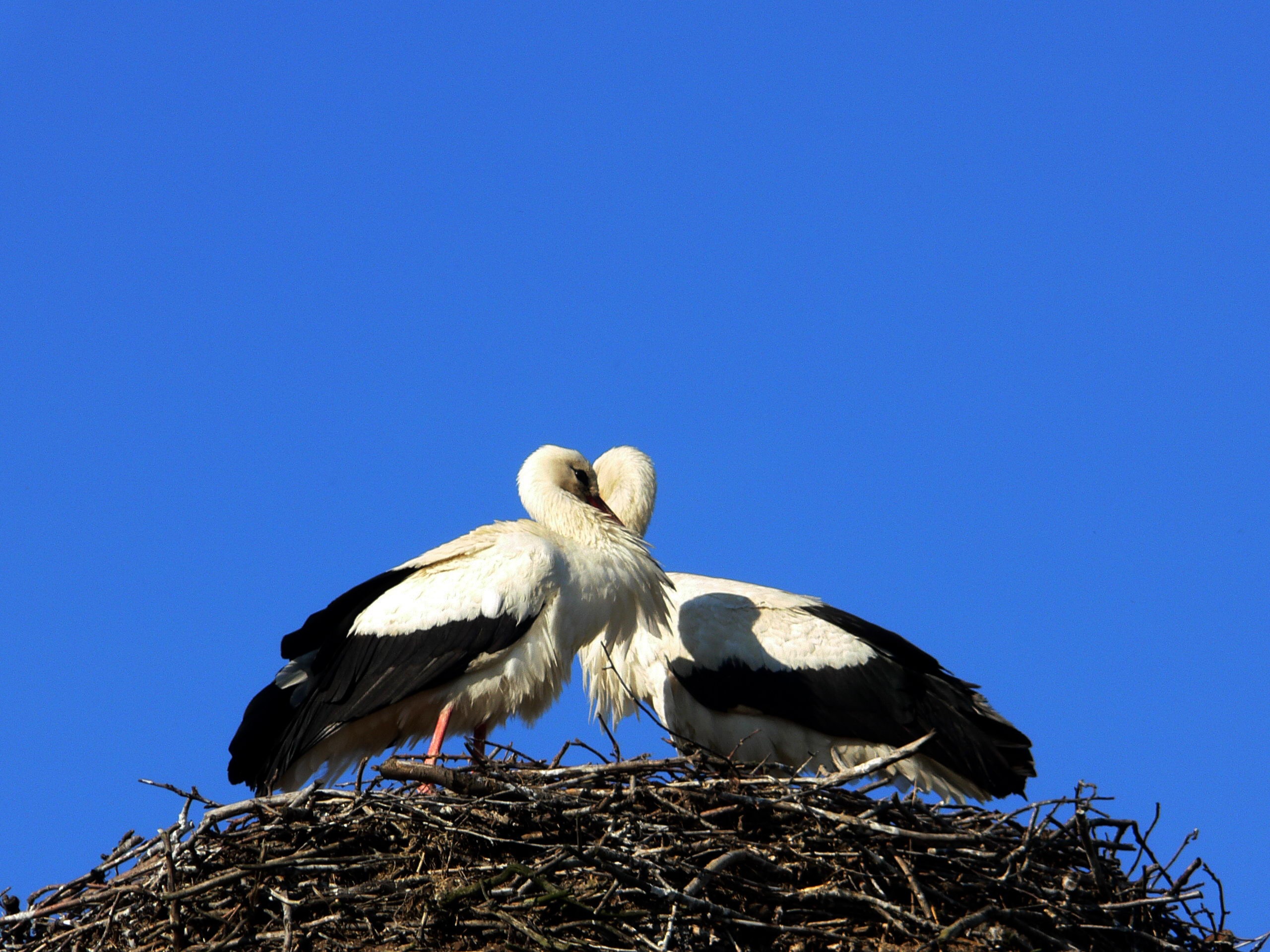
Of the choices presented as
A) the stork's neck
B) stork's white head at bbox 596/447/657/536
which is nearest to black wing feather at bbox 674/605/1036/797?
the stork's neck

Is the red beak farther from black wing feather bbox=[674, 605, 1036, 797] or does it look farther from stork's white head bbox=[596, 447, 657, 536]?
black wing feather bbox=[674, 605, 1036, 797]

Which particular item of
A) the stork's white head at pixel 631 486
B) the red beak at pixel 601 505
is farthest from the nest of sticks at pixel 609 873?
the stork's white head at pixel 631 486

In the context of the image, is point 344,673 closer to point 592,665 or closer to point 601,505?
point 592,665

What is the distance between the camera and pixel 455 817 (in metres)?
4.93

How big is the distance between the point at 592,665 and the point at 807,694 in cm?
105

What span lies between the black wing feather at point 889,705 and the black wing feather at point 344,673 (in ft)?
4.28

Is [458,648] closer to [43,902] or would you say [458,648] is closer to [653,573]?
[653,573]

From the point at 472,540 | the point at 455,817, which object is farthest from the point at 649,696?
the point at 455,817

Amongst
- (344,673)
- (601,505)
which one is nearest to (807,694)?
(601,505)

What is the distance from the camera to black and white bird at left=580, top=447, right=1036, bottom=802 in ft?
23.4

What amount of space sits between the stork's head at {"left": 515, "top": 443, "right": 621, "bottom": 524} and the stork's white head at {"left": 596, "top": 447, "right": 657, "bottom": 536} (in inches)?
17.4

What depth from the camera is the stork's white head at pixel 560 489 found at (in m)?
7.09

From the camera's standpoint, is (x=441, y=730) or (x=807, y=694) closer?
(x=441, y=730)

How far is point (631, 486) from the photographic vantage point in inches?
325
